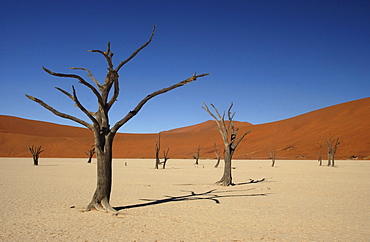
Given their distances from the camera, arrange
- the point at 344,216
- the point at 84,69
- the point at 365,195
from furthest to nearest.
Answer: the point at 365,195 → the point at 84,69 → the point at 344,216

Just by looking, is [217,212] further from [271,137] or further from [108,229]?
[271,137]

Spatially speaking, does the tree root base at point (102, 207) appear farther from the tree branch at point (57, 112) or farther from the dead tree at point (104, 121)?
the tree branch at point (57, 112)

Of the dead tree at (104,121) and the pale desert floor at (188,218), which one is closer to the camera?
the pale desert floor at (188,218)

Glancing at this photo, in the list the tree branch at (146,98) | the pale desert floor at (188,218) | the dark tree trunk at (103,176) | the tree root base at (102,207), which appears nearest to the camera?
the pale desert floor at (188,218)

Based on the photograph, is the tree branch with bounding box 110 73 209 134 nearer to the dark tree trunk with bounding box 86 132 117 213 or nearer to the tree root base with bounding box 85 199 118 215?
the dark tree trunk with bounding box 86 132 117 213

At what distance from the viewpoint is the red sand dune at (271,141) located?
218 feet

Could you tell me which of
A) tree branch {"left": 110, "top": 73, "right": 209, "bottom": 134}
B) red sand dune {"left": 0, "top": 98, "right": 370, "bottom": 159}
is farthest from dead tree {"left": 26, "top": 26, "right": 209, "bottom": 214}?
red sand dune {"left": 0, "top": 98, "right": 370, "bottom": 159}

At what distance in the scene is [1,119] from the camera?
137000 millimetres

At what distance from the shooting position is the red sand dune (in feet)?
218

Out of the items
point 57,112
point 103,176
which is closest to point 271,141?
point 103,176

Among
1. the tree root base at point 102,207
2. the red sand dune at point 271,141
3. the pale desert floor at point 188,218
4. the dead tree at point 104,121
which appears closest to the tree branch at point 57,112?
the dead tree at point 104,121

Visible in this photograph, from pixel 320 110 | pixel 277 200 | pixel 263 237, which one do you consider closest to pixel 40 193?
pixel 277 200

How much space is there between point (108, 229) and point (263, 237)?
3016 mm

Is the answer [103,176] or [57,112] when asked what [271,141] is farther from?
[57,112]
